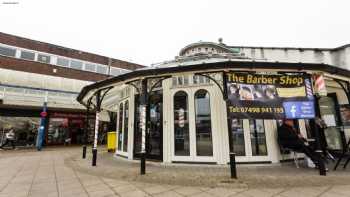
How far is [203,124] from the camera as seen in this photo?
622cm

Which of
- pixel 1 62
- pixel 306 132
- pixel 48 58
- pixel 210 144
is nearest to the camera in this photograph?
pixel 210 144

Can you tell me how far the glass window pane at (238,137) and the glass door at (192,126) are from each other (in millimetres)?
752

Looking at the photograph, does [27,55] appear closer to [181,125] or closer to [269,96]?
[181,125]

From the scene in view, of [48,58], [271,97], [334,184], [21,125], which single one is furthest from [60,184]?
[48,58]

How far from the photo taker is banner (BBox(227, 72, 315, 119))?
16.0 ft

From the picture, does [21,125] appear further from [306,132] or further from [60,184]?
[306,132]

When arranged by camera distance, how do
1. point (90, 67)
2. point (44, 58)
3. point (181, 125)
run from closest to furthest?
point (181, 125), point (44, 58), point (90, 67)

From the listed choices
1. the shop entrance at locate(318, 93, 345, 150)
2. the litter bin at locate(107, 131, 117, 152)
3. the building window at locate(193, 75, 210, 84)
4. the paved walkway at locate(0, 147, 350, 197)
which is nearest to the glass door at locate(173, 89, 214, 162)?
the building window at locate(193, 75, 210, 84)

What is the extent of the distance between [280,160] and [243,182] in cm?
265

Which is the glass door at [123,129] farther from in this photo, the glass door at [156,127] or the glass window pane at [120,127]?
→ the glass door at [156,127]

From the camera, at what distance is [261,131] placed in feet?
20.4

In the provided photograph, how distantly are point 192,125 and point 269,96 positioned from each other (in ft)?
7.93

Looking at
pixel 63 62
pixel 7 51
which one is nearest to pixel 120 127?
pixel 63 62

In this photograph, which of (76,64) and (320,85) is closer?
(320,85)
